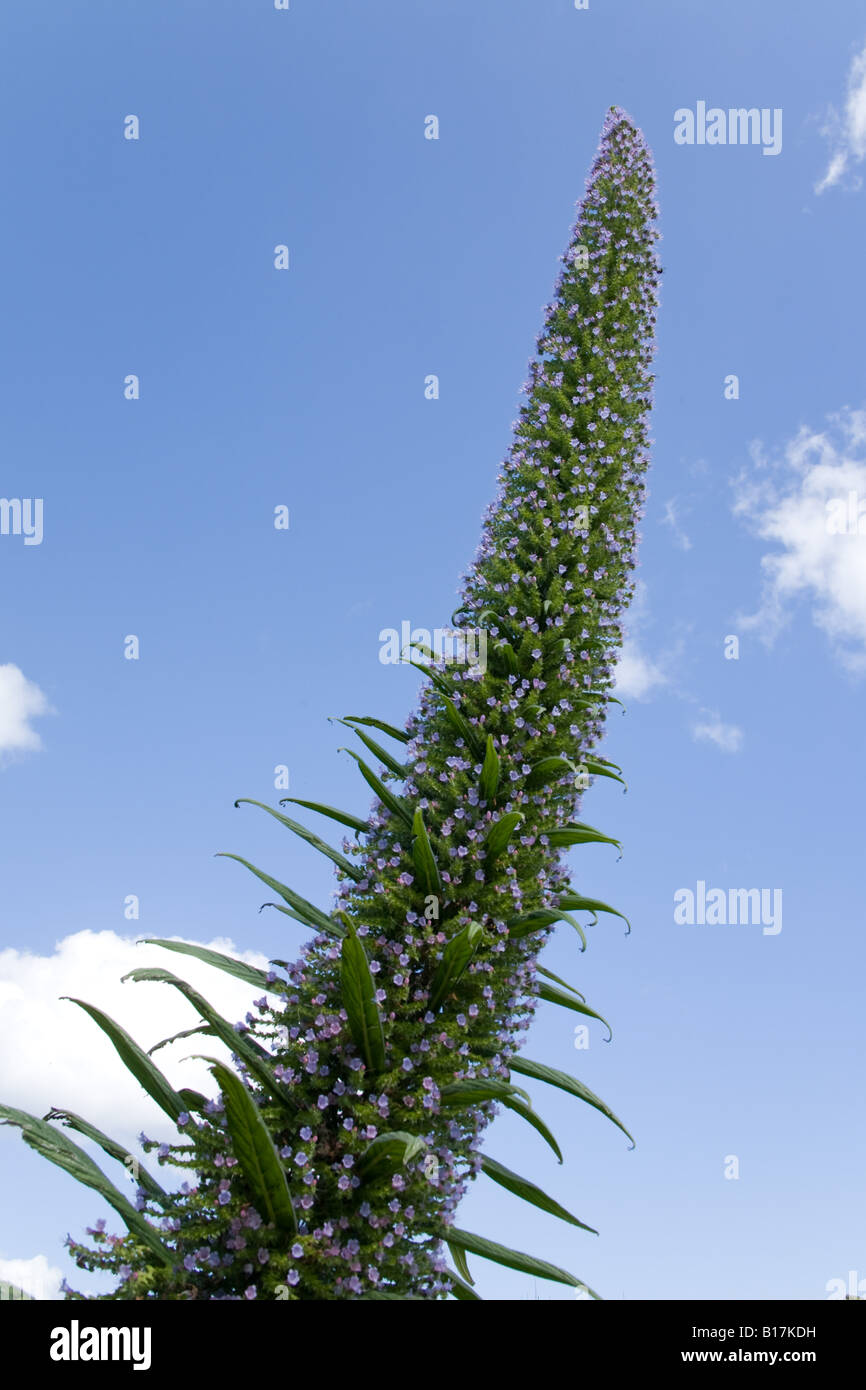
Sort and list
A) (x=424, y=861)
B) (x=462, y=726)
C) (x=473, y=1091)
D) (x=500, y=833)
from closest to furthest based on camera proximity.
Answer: (x=473, y=1091)
(x=424, y=861)
(x=500, y=833)
(x=462, y=726)

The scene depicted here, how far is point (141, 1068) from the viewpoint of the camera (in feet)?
17.6

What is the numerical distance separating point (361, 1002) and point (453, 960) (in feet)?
1.96

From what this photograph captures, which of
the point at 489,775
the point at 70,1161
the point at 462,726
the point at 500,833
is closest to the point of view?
the point at 70,1161

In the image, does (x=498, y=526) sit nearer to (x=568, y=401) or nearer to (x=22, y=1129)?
(x=568, y=401)

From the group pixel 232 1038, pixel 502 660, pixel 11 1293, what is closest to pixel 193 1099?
pixel 232 1038

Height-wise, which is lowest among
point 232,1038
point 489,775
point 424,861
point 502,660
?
point 232,1038

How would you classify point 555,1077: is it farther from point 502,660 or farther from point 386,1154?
point 502,660

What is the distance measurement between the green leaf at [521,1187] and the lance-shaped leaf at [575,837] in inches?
76.2

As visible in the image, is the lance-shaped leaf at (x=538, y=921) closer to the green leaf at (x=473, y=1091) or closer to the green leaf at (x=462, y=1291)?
the green leaf at (x=473, y=1091)

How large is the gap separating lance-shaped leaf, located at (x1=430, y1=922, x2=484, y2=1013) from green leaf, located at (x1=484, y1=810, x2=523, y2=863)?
56 centimetres

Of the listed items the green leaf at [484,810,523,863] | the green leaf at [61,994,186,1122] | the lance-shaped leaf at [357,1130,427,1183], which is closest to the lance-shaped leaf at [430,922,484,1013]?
the green leaf at [484,810,523,863]

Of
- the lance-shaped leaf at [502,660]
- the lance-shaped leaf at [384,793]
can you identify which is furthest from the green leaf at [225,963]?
the lance-shaped leaf at [502,660]

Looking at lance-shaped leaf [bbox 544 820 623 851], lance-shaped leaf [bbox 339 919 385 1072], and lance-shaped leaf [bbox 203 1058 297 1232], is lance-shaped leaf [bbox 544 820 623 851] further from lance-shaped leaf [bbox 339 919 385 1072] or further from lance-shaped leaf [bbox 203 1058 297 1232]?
lance-shaped leaf [bbox 203 1058 297 1232]
